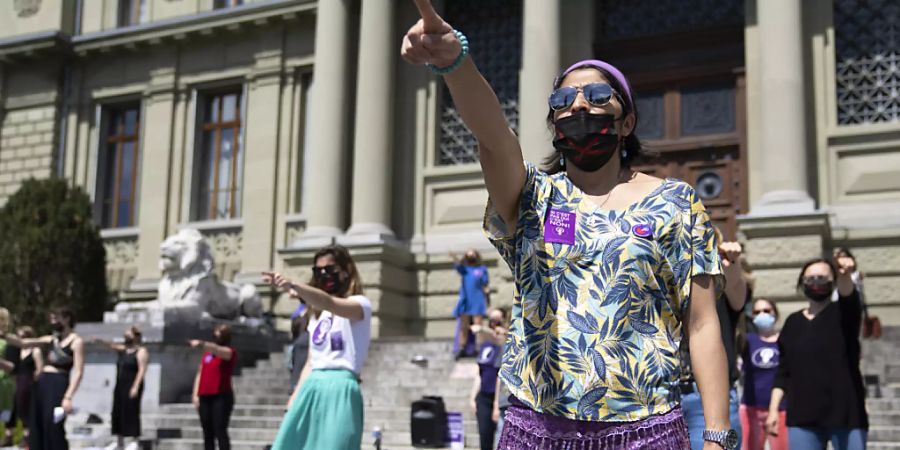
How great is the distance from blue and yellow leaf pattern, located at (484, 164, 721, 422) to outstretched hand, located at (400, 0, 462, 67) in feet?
1.42

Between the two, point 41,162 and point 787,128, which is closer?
point 787,128

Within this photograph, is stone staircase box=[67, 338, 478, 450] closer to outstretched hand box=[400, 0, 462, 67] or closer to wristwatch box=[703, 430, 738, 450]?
wristwatch box=[703, 430, 738, 450]

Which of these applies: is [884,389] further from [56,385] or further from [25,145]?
[25,145]

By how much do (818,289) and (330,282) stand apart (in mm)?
2640

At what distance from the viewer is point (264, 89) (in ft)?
71.6

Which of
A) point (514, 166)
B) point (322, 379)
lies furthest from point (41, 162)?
point (514, 166)

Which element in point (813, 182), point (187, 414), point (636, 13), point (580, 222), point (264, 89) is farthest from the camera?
point (264, 89)

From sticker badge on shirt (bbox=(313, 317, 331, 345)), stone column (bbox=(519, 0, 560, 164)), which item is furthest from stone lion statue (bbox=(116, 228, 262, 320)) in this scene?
sticker badge on shirt (bbox=(313, 317, 331, 345))

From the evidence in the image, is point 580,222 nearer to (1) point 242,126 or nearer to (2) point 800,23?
(2) point 800,23

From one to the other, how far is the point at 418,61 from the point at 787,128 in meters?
14.0

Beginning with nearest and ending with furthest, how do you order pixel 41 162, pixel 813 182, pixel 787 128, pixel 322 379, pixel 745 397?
pixel 322 379
pixel 745 397
pixel 787 128
pixel 813 182
pixel 41 162

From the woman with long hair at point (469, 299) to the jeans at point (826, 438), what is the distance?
906 cm

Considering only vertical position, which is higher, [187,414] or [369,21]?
[369,21]

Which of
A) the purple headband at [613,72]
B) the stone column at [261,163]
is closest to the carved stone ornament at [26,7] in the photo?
the stone column at [261,163]
